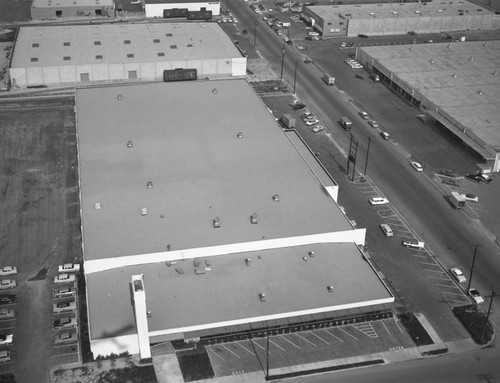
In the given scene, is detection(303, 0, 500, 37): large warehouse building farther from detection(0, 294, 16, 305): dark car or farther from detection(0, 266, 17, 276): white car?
detection(0, 294, 16, 305): dark car

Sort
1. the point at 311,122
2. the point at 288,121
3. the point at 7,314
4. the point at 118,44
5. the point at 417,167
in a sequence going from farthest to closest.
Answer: the point at 118,44
the point at 311,122
the point at 288,121
the point at 417,167
the point at 7,314

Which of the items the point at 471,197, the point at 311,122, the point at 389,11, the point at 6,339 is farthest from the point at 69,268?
the point at 389,11

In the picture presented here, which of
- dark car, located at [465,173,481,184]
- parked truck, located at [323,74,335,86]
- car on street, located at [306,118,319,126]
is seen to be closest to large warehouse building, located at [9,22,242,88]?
parked truck, located at [323,74,335,86]

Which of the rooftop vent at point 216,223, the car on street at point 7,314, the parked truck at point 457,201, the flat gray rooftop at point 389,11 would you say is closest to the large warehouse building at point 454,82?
the parked truck at point 457,201

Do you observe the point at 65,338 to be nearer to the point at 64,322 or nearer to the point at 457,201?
the point at 64,322

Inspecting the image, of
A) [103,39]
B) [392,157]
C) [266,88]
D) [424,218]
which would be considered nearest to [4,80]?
[103,39]

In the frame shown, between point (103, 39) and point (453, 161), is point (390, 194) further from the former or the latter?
point (103, 39)

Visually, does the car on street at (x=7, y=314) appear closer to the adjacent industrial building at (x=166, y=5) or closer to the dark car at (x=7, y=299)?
the dark car at (x=7, y=299)
